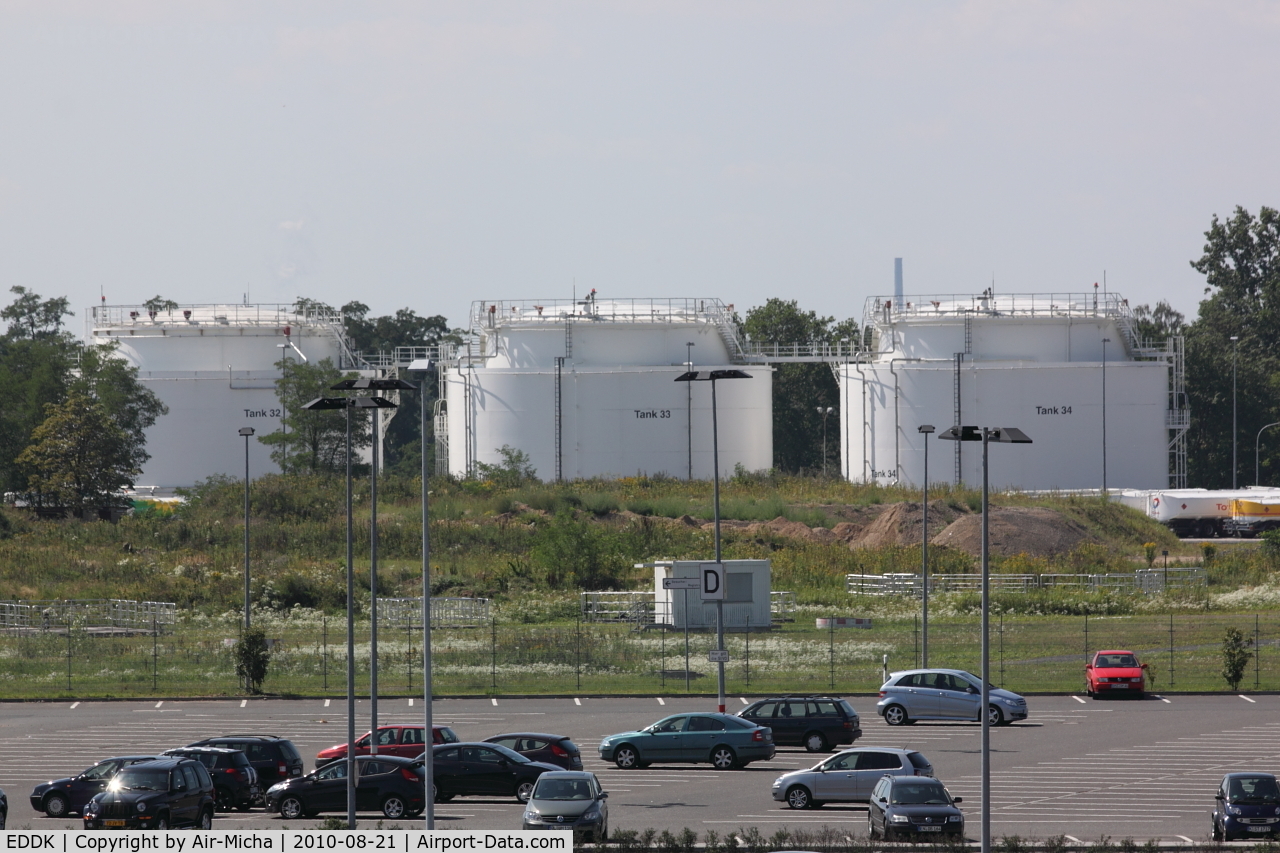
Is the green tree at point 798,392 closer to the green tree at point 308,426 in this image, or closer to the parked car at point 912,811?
the green tree at point 308,426

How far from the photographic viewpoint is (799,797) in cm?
2973

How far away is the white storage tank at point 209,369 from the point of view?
106375 millimetres

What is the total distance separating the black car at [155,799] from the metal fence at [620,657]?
2083 cm

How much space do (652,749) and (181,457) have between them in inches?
3083

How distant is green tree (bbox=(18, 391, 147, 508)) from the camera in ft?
312

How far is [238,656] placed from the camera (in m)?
48.7

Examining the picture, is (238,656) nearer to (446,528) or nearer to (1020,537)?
(446,528)

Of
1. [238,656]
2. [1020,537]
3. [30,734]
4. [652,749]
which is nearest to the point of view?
[652,749]

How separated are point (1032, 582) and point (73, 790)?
5270cm

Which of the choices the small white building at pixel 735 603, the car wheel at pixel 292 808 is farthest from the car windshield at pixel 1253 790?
the small white building at pixel 735 603

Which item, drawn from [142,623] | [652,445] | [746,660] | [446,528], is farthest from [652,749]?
[652,445]

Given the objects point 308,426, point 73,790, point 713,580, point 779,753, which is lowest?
point 779,753

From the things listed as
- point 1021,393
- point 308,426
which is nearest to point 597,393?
point 308,426

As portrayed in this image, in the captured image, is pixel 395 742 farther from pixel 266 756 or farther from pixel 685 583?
pixel 685 583
